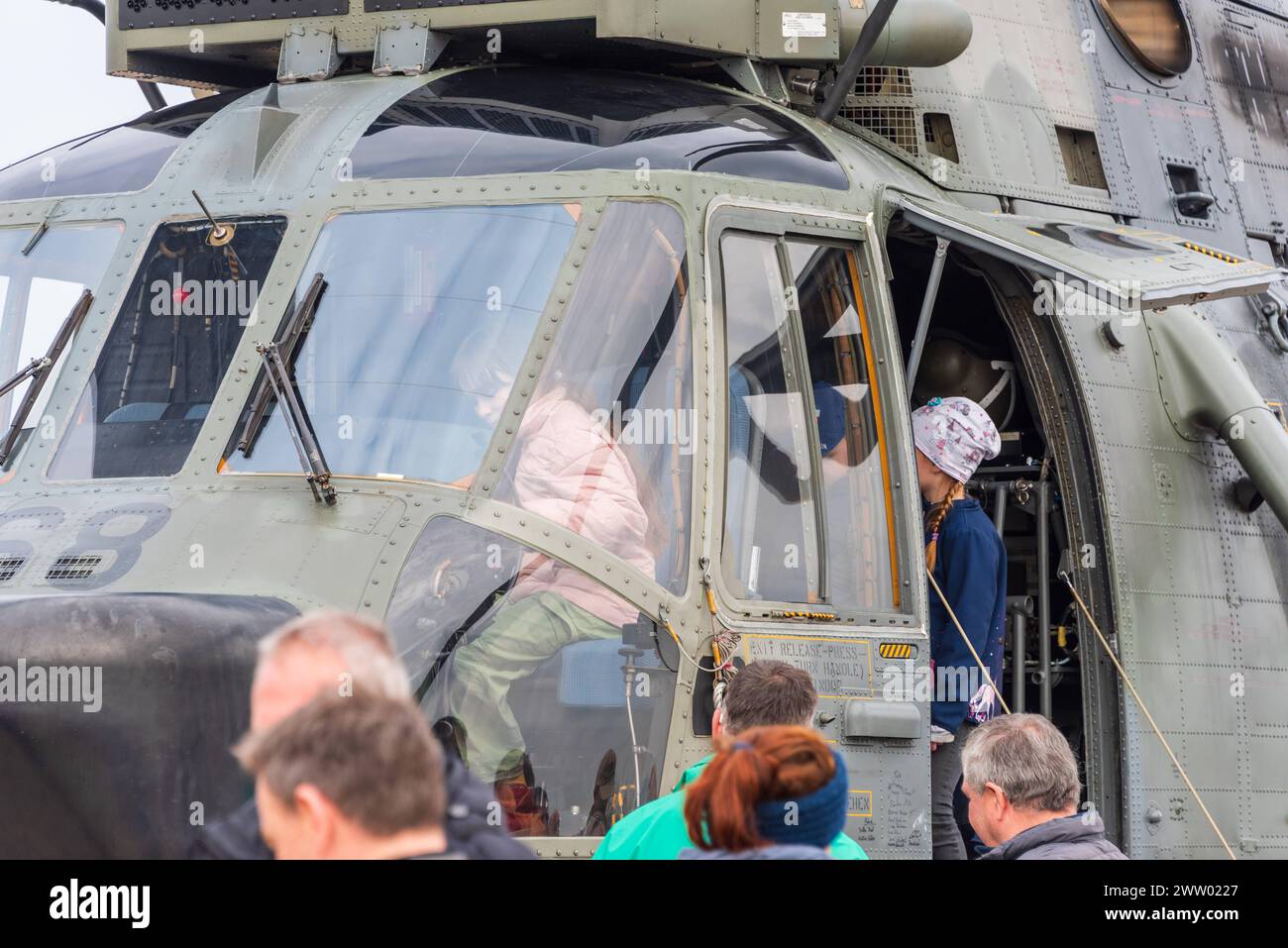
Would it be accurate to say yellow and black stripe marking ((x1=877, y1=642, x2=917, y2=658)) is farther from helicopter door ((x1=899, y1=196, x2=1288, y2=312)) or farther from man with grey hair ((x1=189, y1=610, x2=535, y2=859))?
man with grey hair ((x1=189, y1=610, x2=535, y2=859))

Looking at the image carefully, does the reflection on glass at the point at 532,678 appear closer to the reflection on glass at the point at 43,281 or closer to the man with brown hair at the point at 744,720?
the man with brown hair at the point at 744,720

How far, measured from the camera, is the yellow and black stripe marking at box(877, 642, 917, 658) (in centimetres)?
520

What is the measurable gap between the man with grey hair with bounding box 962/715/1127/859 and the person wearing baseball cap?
1342 mm

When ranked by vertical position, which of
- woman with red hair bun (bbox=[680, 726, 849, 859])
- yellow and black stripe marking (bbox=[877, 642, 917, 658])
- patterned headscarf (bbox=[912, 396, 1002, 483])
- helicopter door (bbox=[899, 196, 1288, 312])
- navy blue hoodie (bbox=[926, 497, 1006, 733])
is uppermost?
helicopter door (bbox=[899, 196, 1288, 312])

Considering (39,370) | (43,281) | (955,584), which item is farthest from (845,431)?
(43,281)

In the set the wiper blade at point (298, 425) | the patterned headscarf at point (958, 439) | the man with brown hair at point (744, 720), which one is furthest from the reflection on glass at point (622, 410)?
the patterned headscarf at point (958, 439)

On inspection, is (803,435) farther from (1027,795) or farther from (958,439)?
(1027,795)

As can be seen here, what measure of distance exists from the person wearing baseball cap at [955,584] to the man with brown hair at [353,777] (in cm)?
357

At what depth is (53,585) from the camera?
169 inches

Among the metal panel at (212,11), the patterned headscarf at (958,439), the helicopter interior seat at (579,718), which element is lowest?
the helicopter interior seat at (579,718)

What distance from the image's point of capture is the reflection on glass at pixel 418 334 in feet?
15.8

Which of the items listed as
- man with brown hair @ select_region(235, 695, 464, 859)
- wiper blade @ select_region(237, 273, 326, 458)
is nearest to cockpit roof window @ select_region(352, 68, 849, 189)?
wiper blade @ select_region(237, 273, 326, 458)

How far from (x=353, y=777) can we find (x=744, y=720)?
1.98 m
